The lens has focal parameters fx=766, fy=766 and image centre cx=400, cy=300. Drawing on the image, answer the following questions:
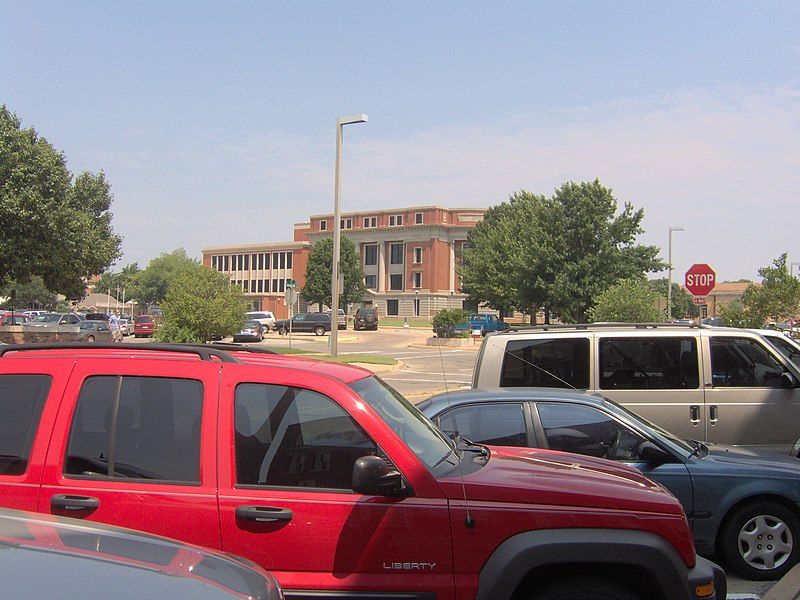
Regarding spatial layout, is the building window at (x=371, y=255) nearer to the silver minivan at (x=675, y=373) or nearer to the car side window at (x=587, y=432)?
the silver minivan at (x=675, y=373)

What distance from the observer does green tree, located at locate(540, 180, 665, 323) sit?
44.1 m

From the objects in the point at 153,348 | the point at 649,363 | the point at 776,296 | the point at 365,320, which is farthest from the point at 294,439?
the point at 365,320

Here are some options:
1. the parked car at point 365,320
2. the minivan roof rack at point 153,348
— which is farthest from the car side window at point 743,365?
the parked car at point 365,320

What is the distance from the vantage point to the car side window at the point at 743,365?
28.3 ft

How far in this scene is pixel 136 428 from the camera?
3652 mm

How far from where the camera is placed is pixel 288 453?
3617 millimetres

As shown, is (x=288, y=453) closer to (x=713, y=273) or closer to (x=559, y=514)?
(x=559, y=514)

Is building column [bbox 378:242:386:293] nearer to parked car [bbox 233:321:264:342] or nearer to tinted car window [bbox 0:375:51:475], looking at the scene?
parked car [bbox 233:321:264:342]

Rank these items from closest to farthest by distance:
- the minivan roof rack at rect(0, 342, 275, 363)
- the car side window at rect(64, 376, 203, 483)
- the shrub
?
1. the car side window at rect(64, 376, 203, 483)
2. the minivan roof rack at rect(0, 342, 275, 363)
3. the shrub

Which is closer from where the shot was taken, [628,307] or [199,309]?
[628,307]

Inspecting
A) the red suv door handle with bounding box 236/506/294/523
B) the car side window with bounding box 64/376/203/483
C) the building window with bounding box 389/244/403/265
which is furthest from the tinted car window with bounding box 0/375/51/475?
the building window with bounding box 389/244/403/265

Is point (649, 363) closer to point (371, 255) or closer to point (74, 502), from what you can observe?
point (74, 502)

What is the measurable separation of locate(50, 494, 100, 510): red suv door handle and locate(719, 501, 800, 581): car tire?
472 centimetres

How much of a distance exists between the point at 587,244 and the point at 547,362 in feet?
124
